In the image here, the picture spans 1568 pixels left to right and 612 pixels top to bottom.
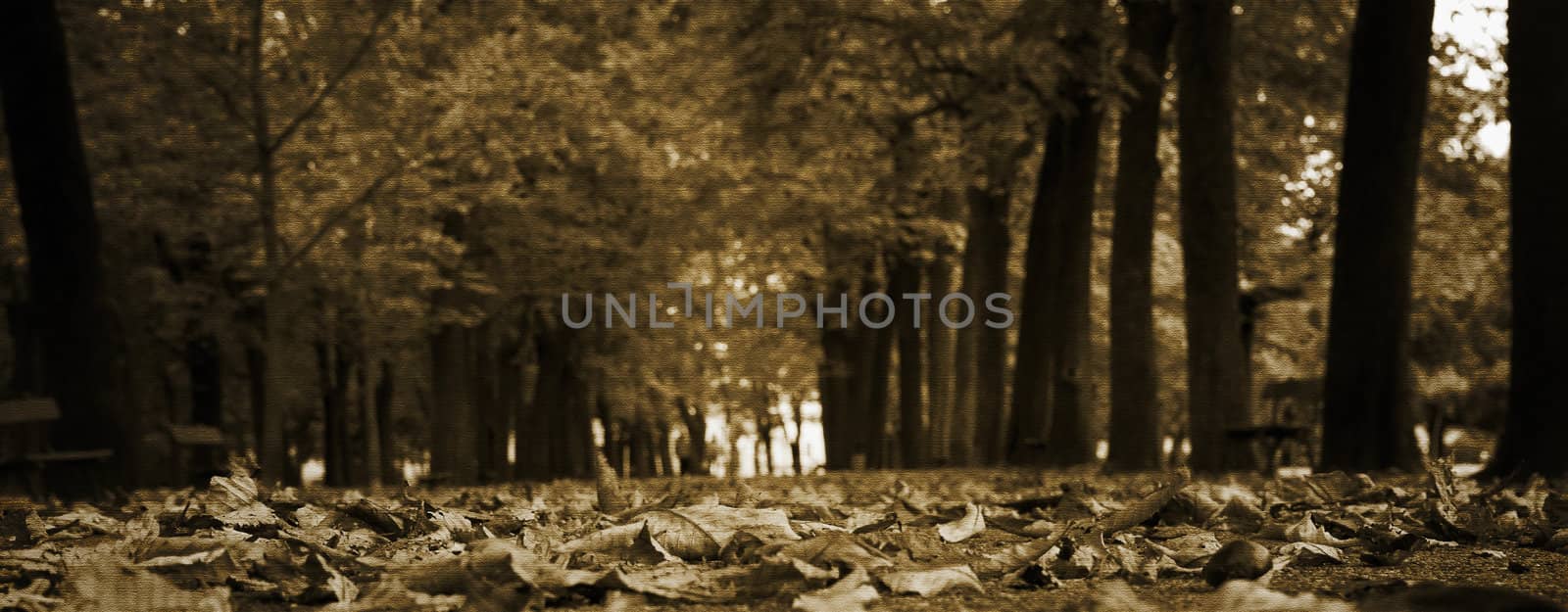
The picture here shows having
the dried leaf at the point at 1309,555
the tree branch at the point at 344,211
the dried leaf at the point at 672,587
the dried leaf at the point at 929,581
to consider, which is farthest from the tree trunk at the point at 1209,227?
the dried leaf at the point at 672,587

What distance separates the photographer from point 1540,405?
10.3m

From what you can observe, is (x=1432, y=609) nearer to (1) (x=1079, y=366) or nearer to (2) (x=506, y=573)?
(2) (x=506, y=573)

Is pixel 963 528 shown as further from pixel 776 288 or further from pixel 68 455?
pixel 776 288

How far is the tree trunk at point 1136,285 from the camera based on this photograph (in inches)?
710

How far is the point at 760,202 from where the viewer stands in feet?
85.0

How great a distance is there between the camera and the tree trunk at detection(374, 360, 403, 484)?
114 feet

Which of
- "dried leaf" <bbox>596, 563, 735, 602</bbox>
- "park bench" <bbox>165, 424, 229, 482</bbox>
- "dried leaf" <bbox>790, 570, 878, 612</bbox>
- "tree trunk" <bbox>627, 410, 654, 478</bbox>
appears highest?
"dried leaf" <bbox>790, 570, 878, 612</bbox>

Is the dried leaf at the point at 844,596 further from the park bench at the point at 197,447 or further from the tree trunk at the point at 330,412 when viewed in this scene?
the tree trunk at the point at 330,412

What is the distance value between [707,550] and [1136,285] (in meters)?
15.6

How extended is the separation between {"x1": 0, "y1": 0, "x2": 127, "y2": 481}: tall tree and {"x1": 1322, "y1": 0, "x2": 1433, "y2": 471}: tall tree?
11.3m

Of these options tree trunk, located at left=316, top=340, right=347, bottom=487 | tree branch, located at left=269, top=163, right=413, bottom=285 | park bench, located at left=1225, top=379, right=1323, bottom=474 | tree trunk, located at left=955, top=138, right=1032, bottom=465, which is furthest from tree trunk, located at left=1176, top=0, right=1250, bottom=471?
tree trunk, located at left=316, top=340, right=347, bottom=487

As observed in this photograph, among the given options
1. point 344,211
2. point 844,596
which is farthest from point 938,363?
point 844,596

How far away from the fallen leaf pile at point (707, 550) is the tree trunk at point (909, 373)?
2188cm

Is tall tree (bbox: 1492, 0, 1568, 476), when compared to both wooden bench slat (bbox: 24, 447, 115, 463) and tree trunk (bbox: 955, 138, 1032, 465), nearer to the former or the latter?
tree trunk (bbox: 955, 138, 1032, 465)
